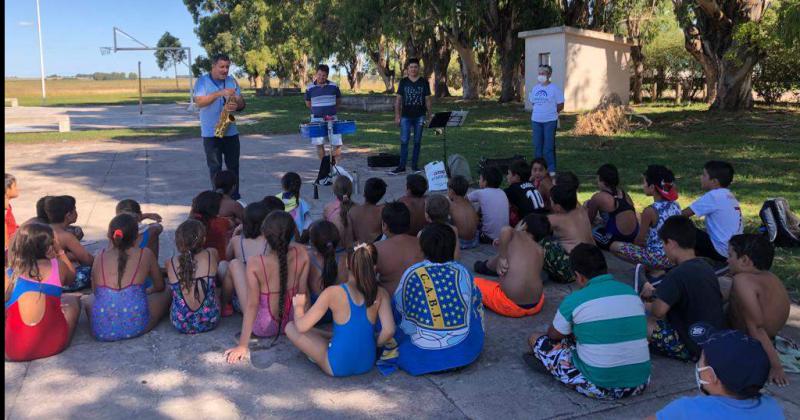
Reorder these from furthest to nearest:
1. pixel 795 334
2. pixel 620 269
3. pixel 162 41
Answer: pixel 162 41
pixel 620 269
pixel 795 334

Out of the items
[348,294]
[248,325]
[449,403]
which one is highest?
[348,294]

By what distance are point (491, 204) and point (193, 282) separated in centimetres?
304

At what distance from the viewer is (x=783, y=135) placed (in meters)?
14.5

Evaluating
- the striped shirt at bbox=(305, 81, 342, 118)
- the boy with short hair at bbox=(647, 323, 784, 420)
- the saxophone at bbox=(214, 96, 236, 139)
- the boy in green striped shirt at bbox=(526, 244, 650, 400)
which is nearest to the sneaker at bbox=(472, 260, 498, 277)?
the boy in green striped shirt at bbox=(526, 244, 650, 400)

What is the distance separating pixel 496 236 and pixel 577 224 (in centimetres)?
131

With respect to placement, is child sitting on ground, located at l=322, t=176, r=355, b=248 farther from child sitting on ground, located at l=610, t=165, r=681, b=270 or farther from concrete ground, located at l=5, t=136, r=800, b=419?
child sitting on ground, located at l=610, t=165, r=681, b=270

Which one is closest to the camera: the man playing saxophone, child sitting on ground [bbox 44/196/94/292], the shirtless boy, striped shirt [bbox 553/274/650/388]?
striped shirt [bbox 553/274/650/388]

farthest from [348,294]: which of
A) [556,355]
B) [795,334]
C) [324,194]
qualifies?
[324,194]

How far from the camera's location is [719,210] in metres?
5.14

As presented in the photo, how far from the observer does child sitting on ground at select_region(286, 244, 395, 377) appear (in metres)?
3.50

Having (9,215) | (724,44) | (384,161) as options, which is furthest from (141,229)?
(724,44)

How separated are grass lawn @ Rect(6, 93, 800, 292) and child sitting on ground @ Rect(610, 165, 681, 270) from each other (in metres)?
1.05

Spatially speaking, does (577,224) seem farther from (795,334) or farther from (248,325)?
(248,325)

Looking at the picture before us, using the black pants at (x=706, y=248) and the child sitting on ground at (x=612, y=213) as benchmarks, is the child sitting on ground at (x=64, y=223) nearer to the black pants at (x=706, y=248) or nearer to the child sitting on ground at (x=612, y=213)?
the child sitting on ground at (x=612, y=213)
